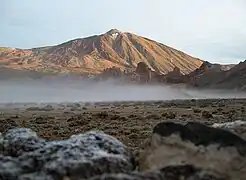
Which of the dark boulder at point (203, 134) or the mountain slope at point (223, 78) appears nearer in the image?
the dark boulder at point (203, 134)

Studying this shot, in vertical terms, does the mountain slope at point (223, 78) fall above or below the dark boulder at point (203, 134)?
above

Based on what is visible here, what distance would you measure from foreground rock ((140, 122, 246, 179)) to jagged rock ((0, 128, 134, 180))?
533 mm

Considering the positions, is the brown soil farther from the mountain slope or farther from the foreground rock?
the mountain slope

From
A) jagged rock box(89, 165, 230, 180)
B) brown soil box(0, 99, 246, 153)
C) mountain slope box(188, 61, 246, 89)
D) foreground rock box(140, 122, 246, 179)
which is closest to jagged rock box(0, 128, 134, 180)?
foreground rock box(140, 122, 246, 179)

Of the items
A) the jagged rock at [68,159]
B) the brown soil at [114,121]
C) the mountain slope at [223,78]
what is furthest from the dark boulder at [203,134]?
the mountain slope at [223,78]

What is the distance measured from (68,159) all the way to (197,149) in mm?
2023

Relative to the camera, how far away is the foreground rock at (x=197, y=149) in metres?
6.62

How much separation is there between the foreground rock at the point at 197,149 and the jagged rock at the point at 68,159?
0.53m

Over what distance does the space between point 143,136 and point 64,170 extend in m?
9.47

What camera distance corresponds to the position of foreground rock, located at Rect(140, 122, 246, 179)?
6.62m

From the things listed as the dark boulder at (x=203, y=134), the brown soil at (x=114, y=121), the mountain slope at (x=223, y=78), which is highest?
the mountain slope at (x=223, y=78)

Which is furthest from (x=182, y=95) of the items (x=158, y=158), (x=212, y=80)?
(x=158, y=158)

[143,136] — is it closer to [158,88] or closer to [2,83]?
[158,88]

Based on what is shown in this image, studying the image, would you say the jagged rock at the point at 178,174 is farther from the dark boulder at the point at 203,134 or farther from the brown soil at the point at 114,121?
the brown soil at the point at 114,121
